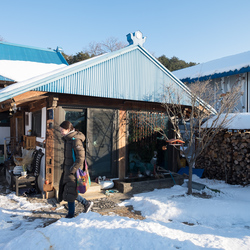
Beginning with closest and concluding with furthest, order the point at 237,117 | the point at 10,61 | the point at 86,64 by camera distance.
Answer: the point at 86,64, the point at 237,117, the point at 10,61

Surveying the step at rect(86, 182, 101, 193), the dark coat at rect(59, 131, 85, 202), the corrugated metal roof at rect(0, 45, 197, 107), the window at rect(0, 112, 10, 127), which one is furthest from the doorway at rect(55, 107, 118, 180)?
the window at rect(0, 112, 10, 127)

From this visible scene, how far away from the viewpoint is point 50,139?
19.7ft

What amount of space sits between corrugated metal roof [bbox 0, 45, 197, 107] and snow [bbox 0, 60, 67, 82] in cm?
411

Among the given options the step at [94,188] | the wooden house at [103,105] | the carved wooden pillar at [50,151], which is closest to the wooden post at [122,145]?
the wooden house at [103,105]

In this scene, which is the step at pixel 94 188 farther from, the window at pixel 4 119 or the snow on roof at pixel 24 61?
the window at pixel 4 119

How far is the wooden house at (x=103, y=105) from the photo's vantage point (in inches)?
233

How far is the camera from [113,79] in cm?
650

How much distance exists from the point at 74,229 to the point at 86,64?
163 inches

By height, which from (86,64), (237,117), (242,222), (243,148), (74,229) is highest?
(86,64)

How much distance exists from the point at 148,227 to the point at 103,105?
4.05 metres

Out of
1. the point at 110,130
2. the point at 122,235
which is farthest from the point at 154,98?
the point at 122,235

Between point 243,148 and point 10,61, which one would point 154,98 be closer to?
point 243,148

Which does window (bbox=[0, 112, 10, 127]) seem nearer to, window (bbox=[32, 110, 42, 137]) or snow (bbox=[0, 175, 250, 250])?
window (bbox=[32, 110, 42, 137])

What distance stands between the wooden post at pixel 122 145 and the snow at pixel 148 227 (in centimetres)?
126
